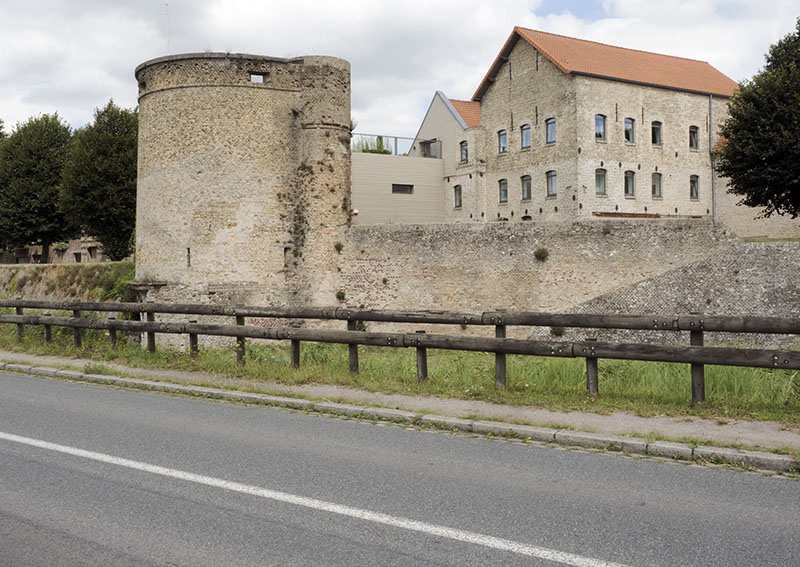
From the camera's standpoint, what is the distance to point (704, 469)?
625 cm

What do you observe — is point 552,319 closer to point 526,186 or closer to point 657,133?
point 526,186

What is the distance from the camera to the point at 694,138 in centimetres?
4153

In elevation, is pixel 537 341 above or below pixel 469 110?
below

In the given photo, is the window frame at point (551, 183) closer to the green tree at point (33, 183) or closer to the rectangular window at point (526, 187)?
the rectangular window at point (526, 187)

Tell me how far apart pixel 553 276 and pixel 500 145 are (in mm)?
20668

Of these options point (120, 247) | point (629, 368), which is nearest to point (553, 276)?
point (629, 368)

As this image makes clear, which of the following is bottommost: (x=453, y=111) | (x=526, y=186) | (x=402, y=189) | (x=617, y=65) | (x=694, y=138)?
(x=526, y=186)

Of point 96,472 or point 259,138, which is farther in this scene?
point 259,138

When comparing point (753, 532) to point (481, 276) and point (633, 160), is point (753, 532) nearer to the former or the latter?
point (481, 276)

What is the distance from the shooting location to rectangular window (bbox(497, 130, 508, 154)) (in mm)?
42800

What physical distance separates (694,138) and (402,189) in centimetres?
1738

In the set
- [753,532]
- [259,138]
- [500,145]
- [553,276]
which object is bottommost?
[753,532]

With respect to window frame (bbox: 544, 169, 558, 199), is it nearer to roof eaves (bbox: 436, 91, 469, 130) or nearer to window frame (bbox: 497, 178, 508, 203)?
window frame (bbox: 497, 178, 508, 203)

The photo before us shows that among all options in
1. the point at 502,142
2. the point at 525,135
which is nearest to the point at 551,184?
the point at 525,135
